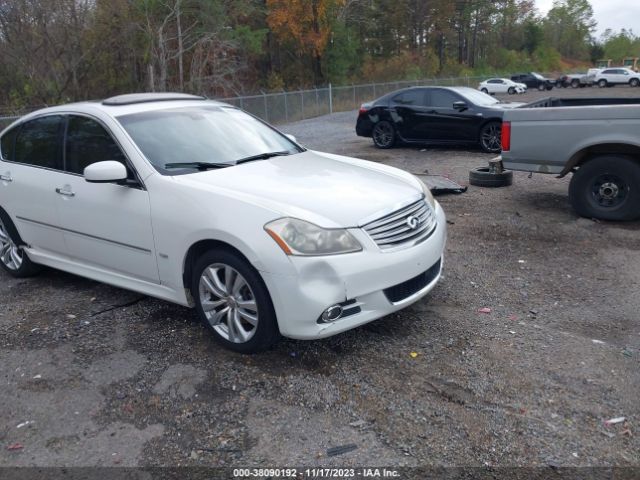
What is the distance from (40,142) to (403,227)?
3391 millimetres

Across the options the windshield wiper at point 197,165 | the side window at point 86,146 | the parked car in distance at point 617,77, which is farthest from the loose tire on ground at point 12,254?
the parked car in distance at point 617,77

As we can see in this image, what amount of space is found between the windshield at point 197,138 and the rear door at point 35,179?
2.92ft

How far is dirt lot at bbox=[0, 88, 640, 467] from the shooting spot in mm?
2906

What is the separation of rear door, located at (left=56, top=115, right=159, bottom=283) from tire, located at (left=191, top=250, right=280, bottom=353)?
499mm

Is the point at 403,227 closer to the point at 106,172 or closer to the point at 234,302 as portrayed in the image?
the point at 234,302

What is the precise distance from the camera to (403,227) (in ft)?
12.7

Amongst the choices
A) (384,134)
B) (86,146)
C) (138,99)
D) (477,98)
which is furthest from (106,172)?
(384,134)

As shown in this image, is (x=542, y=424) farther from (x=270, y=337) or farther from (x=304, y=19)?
(x=304, y=19)

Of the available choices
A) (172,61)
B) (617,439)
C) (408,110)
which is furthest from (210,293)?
(172,61)

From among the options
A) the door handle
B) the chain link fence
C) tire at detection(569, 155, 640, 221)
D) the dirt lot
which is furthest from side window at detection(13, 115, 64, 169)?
the chain link fence

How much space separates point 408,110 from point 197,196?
395 inches

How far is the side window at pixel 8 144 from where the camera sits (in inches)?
210

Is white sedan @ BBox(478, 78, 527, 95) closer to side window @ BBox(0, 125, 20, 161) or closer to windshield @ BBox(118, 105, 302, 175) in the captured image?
windshield @ BBox(118, 105, 302, 175)

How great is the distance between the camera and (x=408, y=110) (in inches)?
513
